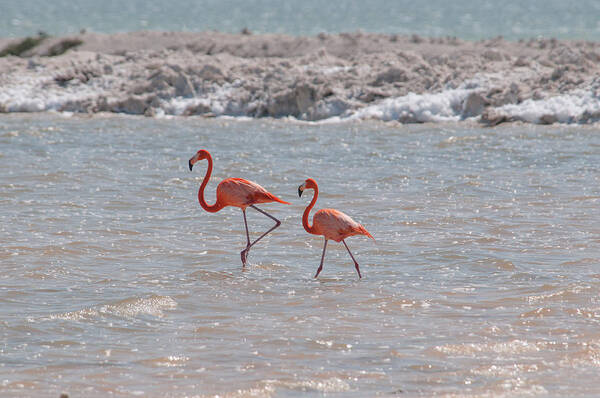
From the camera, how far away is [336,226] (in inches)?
307

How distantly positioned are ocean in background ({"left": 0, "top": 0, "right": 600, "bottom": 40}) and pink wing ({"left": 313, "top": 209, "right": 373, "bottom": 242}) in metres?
40.4

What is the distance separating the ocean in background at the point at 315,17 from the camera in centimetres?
5469

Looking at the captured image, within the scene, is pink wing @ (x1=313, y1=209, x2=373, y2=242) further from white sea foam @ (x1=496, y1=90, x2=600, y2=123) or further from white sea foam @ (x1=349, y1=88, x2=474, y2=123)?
white sea foam @ (x1=349, y1=88, x2=474, y2=123)

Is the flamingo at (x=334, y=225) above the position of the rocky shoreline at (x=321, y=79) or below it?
below

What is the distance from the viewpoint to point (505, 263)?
8008mm

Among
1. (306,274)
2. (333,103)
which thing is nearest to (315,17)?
(333,103)

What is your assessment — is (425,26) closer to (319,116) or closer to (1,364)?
(319,116)

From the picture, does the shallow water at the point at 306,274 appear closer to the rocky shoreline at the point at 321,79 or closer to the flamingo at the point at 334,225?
the flamingo at the point at 334,225

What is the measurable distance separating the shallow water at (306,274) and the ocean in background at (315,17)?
116ft

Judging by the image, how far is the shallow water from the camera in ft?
17.9

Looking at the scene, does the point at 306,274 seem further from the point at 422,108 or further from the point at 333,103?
the point at 333,103

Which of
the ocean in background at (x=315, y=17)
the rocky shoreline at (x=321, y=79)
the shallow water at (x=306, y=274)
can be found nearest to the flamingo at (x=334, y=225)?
the shallow water at (x=306, y=274)

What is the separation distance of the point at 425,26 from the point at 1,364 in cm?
5729

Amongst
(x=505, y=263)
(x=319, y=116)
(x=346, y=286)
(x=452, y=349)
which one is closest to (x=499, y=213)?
(x=505, y=263)
